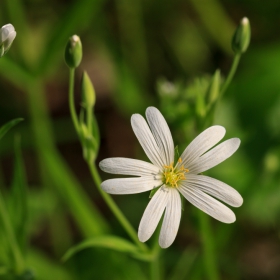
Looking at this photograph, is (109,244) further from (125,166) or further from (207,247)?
(207,247)

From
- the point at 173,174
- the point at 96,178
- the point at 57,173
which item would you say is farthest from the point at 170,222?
the point at 57,173

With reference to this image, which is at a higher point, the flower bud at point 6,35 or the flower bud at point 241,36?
the flower bud at point 6,35

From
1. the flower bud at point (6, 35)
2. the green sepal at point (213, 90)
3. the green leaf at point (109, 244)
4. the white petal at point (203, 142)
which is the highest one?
the flower bud at point (6, 35)

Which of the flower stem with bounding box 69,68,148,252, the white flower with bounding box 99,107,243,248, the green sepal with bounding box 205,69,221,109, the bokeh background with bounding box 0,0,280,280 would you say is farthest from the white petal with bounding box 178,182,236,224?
the bokeh background with bounding box 0,0,280,280

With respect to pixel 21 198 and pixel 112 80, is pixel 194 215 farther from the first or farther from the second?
pixel 112 80

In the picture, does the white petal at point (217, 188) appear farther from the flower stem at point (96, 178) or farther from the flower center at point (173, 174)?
the flower stem at point (96, 178)

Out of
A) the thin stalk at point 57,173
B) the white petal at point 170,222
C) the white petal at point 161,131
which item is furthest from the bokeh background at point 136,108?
the white petal at point 170,222

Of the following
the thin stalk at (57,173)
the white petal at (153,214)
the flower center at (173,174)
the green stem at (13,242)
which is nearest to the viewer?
the white petal at (153,214)
